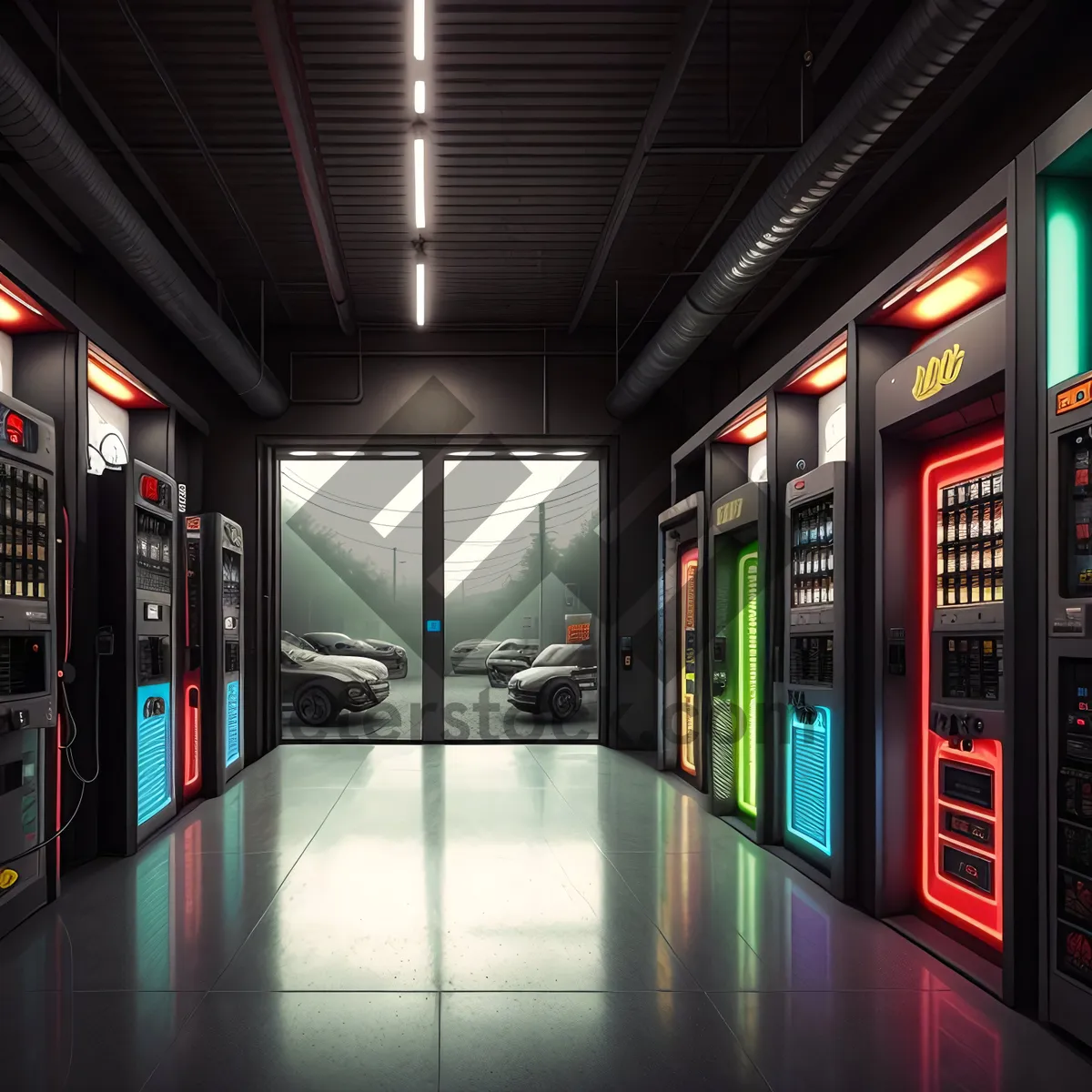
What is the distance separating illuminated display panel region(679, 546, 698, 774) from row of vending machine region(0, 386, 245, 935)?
3.71 metres

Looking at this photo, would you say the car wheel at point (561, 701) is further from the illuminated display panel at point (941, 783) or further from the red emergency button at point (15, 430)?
the red emergency button at point (15, 430)

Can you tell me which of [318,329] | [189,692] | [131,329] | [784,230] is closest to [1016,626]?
[784,230]

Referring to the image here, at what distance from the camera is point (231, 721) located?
724 centimetres

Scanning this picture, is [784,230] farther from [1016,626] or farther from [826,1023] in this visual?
[826,1023]

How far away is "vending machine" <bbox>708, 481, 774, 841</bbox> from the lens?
520cm

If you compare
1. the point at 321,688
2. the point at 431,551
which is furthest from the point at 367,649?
the point at 431,551

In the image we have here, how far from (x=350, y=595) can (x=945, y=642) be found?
7090 millimetres

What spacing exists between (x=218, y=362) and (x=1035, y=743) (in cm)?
627

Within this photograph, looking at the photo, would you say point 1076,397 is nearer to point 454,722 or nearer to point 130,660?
point 130,660

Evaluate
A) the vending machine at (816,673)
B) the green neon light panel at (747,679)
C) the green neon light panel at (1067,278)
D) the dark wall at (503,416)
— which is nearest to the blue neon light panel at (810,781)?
the vending machine at (816,673)

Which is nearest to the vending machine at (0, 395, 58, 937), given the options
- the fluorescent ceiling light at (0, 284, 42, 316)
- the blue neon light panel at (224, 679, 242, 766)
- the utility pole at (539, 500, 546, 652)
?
the fluorescent ceiling light at (0, 284, 42, 316)

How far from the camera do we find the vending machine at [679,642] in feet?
22.9

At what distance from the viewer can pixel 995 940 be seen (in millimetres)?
3285

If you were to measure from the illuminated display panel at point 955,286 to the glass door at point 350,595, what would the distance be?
5.90m
